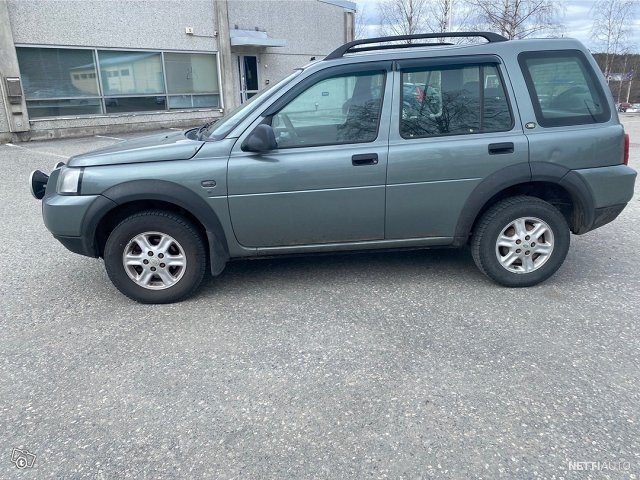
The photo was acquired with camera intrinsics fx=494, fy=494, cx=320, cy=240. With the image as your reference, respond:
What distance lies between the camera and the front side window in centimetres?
373

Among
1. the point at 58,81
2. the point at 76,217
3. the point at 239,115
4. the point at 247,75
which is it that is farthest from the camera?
the point at 247,75

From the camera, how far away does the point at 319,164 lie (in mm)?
3658

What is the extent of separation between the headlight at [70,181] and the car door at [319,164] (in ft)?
3.68

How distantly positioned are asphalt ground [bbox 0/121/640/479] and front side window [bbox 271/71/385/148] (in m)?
1.22

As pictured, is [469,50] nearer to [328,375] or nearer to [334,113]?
[334,113]

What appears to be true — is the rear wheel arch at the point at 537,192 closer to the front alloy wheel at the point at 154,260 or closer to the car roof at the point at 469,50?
the car roof at the point at 469,50

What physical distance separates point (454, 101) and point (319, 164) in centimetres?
117

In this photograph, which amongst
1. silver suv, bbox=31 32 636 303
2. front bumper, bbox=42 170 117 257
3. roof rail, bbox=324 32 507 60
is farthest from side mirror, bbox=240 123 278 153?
front bumper, bbox=42 170 117 257

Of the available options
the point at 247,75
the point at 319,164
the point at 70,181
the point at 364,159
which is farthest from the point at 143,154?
the point at 247,75

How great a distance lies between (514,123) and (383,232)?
1294mm

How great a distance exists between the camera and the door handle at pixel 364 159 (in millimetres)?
3670

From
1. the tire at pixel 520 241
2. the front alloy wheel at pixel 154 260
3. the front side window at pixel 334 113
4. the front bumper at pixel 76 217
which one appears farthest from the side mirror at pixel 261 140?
the tire at pixel 520 241

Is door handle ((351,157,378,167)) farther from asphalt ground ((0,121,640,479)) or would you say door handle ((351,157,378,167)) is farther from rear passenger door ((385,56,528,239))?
asphalt ground ((0,121,640,479))

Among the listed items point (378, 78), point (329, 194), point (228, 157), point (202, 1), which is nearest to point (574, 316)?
point (329, 194)
